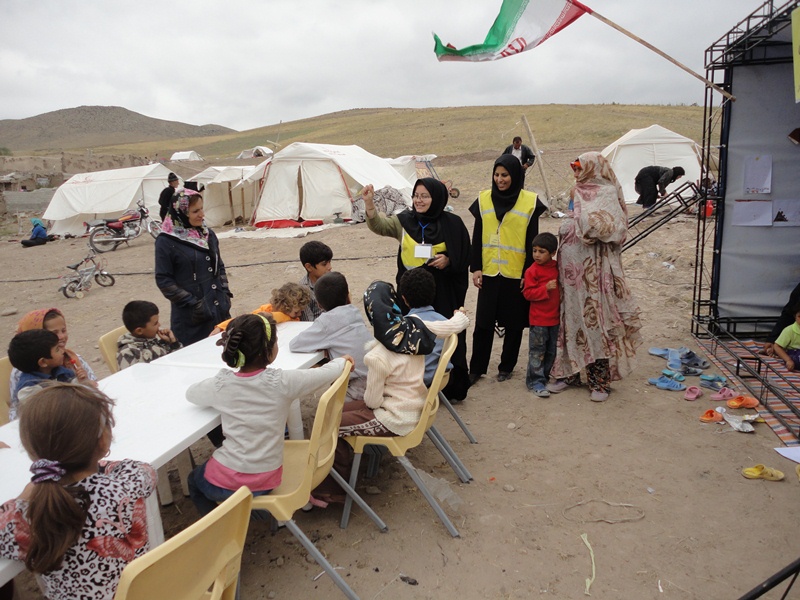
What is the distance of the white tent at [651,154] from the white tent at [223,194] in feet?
32.4

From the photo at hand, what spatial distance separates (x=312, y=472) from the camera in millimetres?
2350

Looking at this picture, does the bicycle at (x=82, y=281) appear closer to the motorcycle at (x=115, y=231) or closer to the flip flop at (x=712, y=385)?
the motorcycle at (x=115, y=231)

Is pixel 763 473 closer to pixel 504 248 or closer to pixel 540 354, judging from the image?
pixel 540 354

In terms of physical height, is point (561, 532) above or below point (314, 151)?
below

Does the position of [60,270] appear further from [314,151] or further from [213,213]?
[314,151]

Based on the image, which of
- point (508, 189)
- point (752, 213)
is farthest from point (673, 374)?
point (508, 189)

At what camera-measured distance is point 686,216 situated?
1105 cm

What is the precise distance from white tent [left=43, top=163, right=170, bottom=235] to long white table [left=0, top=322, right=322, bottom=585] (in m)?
15.2

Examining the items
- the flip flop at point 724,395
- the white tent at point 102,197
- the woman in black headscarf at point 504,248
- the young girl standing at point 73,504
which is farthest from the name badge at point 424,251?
the white tent at point 102,197

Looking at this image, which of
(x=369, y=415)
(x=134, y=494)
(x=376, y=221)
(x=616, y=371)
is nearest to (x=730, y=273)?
(x=616, y=371)

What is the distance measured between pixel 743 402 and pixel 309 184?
12377 mm

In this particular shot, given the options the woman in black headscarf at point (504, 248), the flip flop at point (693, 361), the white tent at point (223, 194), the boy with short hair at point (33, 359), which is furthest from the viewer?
the white tent at point (223, 194)

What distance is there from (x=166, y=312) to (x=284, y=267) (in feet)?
7.75

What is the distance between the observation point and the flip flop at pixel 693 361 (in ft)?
15.3
